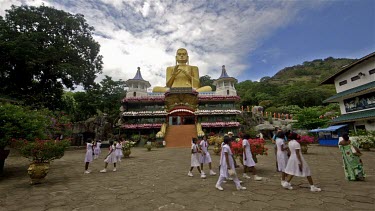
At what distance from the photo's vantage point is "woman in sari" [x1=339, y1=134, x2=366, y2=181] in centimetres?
568

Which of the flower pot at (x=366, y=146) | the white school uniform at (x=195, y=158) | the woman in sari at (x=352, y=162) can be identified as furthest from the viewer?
the flower pot at (x=366, y=146)

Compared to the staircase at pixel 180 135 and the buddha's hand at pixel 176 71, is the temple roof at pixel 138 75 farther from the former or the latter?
the staircase at pixel 180 135

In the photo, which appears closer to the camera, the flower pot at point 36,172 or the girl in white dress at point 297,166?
the girl in white dress at point 297,166

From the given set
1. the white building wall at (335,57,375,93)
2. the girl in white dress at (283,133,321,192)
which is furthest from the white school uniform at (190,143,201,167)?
the white building wall at (335,57,375,93)

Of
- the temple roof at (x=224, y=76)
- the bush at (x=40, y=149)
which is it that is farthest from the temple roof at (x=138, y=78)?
the bush at (x=40, y=149)

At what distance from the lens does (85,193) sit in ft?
17.6

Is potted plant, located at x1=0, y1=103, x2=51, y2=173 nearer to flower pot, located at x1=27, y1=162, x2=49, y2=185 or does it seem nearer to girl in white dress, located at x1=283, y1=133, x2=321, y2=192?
flower pot, located at x1=27, y1=162, x2=49, y2=185

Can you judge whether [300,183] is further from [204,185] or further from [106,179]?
[106,179]

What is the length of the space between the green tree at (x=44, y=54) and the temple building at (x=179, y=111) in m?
7.50

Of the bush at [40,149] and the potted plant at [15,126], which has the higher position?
the potted plant at [15,126]

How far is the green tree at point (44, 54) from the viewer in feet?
57.1

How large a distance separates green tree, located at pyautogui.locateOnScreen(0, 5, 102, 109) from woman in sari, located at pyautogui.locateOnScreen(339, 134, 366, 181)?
67.8ft

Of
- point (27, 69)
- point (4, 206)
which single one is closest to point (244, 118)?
point (27, 69)

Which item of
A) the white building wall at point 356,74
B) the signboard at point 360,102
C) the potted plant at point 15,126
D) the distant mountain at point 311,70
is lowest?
the potted plant at point 15,126
